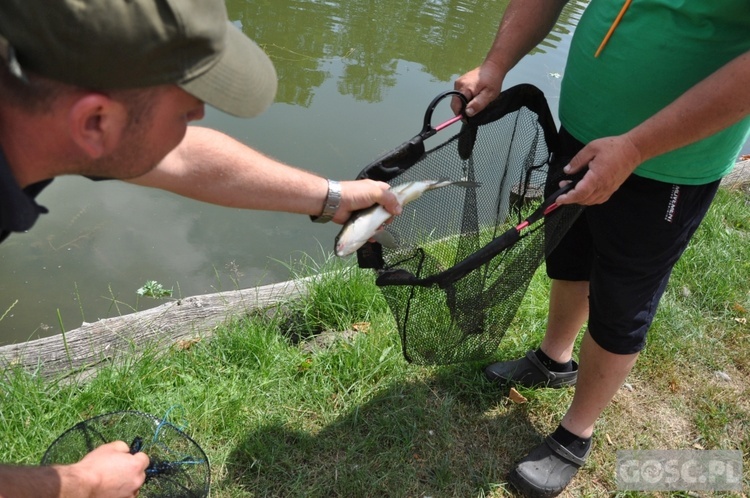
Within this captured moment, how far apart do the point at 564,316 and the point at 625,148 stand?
3.64 ft

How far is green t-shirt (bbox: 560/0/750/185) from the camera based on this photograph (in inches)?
82.0

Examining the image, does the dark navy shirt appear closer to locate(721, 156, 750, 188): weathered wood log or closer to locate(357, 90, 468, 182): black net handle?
locate(357, 90, 468, 182): black net handle

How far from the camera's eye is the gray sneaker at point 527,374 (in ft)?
10.2

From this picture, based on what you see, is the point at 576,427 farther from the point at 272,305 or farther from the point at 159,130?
the point at 159,130

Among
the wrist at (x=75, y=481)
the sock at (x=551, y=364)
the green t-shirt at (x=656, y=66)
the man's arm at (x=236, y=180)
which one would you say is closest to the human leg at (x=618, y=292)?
the green t-shirt at (x=656, y=66)

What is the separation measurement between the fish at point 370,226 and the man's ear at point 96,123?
102 cm

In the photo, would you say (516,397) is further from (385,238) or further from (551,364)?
(385,238)

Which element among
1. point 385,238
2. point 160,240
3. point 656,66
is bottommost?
point 160,240

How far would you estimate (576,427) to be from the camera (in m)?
2.74

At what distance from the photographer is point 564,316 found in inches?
118

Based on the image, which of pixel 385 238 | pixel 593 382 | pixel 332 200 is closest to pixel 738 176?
pixel 593 382

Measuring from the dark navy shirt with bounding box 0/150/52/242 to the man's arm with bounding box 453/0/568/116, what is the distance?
68.3 inches

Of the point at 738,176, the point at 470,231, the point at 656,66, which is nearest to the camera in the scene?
the point at 656,66

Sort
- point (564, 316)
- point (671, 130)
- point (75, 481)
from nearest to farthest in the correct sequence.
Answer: point (75, 481) → point (671, 130) → point (564, 316)
